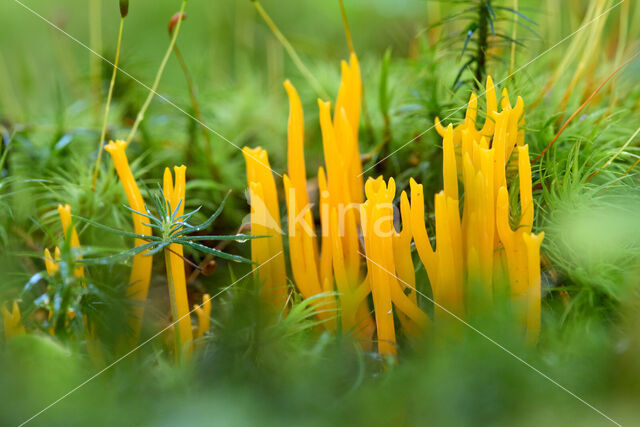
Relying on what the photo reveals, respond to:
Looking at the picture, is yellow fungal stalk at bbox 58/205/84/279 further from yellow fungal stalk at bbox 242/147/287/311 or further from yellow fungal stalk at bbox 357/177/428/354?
yellow fungal stalk at bbox 357/177/428/354

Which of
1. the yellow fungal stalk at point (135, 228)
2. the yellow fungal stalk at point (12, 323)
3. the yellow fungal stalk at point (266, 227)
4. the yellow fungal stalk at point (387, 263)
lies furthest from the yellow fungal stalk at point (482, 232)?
the yellow fungal stalk at point (12, 323)

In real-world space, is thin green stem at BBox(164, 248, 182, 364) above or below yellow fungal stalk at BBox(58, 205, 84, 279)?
below

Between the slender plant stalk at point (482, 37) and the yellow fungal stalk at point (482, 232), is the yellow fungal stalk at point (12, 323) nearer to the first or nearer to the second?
the yellow fungal stalk at point (482, 232)

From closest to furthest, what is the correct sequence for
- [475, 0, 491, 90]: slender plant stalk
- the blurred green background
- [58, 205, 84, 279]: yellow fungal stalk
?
the blurred green background, [58, 205, 84, 279]: yellow fungal stalk, [475, 0, 491, 90]: slender plant stalk

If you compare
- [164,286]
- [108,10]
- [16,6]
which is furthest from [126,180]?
[108,10]

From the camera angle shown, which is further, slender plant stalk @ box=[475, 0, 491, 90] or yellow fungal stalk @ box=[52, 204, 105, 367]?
slender plant stalk @ box=[475, 0, 491, 90]

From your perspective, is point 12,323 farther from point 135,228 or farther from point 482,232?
point 482,232

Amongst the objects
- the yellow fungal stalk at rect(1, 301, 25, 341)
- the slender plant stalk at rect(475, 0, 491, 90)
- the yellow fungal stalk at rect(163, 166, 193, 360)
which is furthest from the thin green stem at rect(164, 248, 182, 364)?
the slender plant stalk at rect(475, 0, 491, 90)
